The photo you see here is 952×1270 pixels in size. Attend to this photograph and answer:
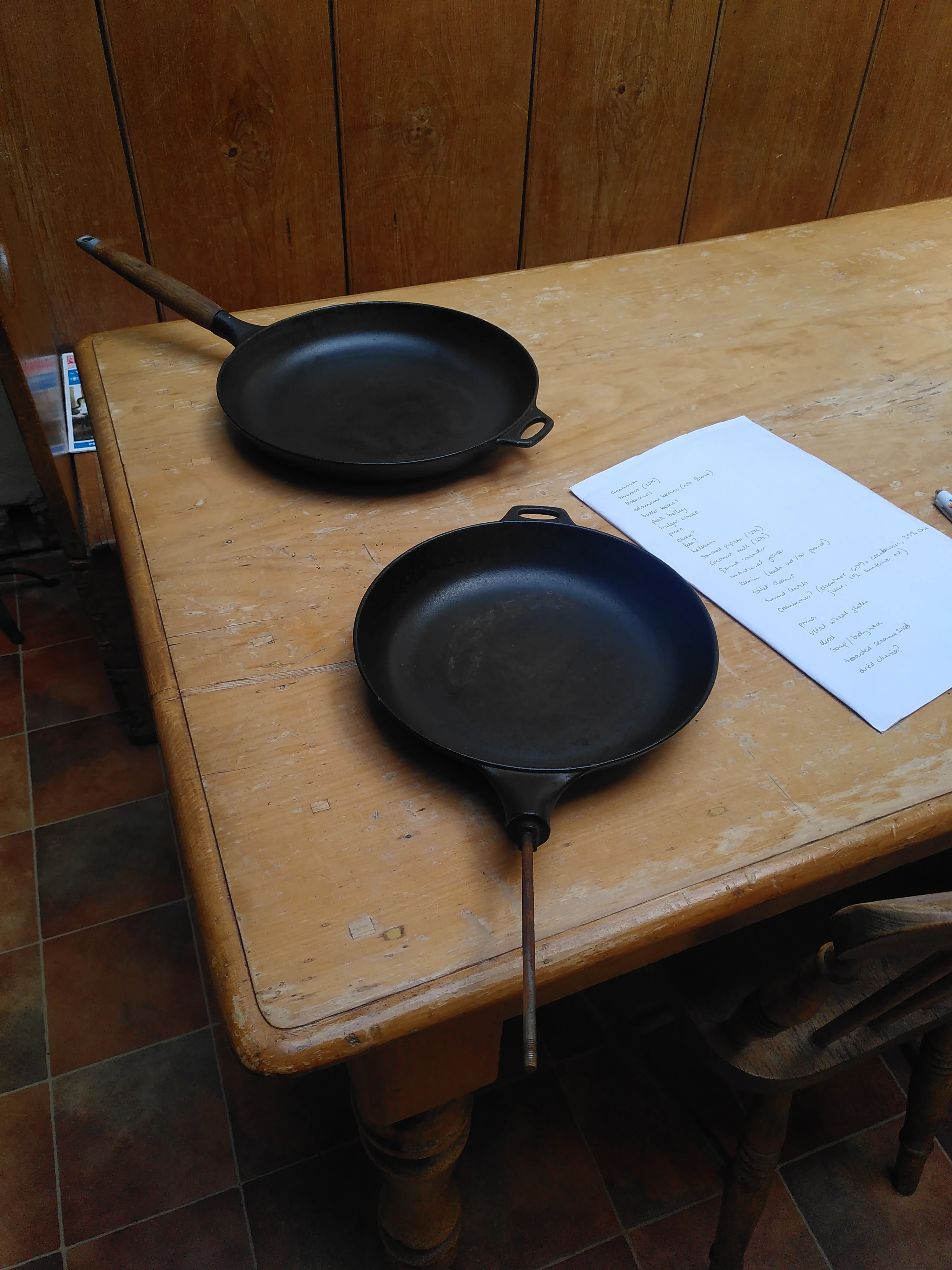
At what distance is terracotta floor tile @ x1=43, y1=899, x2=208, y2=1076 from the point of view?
1241 mm

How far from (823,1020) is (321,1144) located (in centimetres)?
66

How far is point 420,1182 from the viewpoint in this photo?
767mm

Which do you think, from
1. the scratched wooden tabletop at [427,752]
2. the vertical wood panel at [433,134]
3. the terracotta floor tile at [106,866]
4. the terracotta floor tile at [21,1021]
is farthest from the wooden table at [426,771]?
the terracotta floor tile at [106,866]

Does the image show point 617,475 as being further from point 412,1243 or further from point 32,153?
point 32,153

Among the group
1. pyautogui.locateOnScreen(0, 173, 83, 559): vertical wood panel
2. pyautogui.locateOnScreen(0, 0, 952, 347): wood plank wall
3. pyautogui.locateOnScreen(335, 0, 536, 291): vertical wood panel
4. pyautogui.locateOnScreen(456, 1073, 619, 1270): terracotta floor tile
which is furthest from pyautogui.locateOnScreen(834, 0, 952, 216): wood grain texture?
pyautogui.locateOnScreen(456, 1073, 619, 1270): terracotta floor tile

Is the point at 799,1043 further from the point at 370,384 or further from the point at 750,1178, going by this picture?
the point at 370,384

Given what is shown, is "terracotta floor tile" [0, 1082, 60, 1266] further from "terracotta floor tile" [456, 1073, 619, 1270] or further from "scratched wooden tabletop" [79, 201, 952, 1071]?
"scratched wooden tabletop" [79, 201, 952, 1071]

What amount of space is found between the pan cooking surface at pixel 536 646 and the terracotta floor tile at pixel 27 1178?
89cm

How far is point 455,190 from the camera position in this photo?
4.55 ft

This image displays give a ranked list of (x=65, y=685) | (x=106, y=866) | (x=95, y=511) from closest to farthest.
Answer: (x=95, y=511)
(x=106, y=866)
(x=65, y=685)

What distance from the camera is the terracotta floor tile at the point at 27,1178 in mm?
1057

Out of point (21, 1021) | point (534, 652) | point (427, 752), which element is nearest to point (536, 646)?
point (534, 652)

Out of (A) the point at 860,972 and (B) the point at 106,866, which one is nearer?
(A) the point at 860,972

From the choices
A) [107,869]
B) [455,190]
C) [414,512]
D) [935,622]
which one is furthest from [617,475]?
[107,869]
